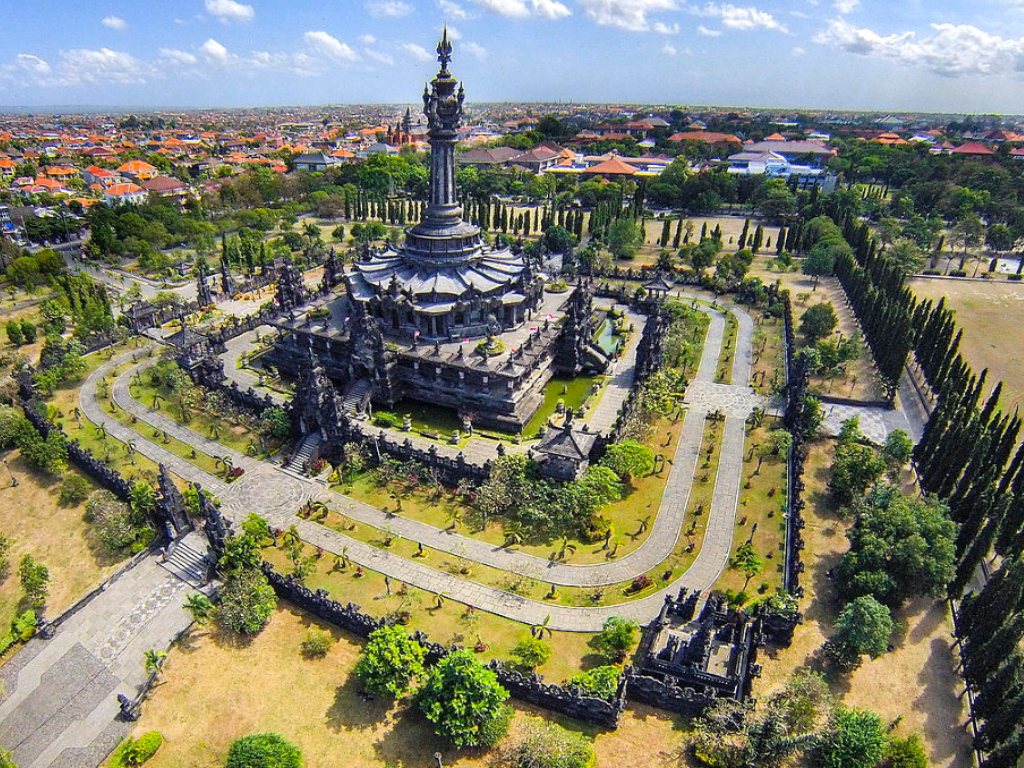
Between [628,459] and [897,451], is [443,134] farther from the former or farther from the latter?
[897,451]

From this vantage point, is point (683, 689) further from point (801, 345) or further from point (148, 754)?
point (801, 345)

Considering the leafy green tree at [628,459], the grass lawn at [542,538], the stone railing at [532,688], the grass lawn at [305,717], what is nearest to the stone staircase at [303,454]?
the grass lawn at [542,538]

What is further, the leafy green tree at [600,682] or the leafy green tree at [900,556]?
the leafy green tree at [900,556]

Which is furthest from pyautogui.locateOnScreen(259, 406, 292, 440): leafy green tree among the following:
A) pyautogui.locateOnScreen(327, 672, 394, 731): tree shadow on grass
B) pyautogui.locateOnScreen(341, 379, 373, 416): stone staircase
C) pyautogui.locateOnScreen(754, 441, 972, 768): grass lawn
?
pyautogui.locateOnScreen(754, 441, 972, 768): grass lawn

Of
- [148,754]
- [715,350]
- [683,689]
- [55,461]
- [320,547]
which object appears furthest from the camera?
[715,350]

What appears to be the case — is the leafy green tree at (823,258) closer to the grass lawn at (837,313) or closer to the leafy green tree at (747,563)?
the grass lawn at (837,313)

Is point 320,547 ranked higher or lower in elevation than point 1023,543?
lower

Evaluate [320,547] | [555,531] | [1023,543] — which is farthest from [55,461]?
[1023,543]

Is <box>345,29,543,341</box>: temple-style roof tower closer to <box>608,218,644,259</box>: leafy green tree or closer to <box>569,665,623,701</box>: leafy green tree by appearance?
<box>569,665,623,701</box>: leafy green tree
